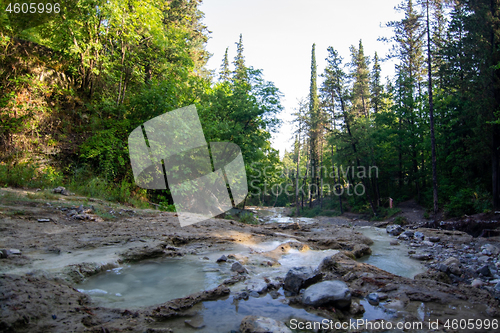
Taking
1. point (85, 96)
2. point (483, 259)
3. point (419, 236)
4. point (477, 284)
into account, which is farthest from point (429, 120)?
point (85, 96)

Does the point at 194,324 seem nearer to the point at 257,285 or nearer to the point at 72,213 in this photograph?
the point at 257,285

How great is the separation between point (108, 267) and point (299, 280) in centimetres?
314

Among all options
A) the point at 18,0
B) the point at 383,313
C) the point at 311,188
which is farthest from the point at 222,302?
the point at 311,188

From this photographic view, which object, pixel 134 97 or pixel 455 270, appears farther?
pixel 134 97

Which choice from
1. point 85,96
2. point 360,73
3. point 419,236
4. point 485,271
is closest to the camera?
point 485,271

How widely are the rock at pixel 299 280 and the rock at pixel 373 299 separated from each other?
2.49 feet

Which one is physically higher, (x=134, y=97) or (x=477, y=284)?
(x=134, y=97)

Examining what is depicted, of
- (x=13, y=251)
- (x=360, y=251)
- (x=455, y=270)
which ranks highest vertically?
(x=13, y=251)

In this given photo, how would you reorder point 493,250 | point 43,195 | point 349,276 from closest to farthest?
point 349,276 < point 493,250 < point 43,195

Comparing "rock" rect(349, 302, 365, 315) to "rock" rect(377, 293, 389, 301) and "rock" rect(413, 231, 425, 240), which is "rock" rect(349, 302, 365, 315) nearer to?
"rock" rect(377, 293, 389, 301)

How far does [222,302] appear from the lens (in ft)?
12.0

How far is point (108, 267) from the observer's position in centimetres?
446

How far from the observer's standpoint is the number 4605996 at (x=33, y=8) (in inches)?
452

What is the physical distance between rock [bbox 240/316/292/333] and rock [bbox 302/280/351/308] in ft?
2.21
